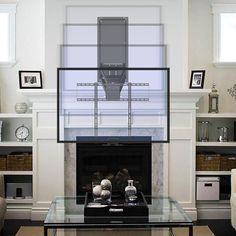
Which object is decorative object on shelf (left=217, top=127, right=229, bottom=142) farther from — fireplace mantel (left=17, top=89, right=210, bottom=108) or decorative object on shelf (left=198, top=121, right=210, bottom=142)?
fireplace mantel (left=17, top=89, right=210, bottom=108)

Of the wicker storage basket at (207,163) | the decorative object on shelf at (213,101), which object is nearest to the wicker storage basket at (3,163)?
the wicker storage basket at (207,163)

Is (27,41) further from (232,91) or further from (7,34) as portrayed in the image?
(232,91)

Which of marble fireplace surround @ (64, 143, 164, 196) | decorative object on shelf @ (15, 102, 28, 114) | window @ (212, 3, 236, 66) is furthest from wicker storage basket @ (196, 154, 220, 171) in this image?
decorative object on shelf @ (15, 102, 28, 114)

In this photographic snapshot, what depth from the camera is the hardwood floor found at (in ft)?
16.8

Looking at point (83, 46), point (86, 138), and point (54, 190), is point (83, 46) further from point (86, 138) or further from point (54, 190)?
point (54, 190)

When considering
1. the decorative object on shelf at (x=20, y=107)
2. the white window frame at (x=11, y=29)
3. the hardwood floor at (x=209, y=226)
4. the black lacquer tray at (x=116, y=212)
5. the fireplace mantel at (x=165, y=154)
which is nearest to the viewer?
the black lacquer tray at (x=116, y=212)

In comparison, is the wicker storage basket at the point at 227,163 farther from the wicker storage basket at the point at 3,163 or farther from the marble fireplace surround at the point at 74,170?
the wicker storage basket at the point at 3,163

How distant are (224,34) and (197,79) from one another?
0.67 metres

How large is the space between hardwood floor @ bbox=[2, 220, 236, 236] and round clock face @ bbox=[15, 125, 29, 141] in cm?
97

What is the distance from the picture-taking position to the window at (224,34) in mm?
5988

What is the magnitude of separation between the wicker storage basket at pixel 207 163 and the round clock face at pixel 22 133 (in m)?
2.04

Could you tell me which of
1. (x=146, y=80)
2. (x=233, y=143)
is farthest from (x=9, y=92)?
(x=233, y=143)

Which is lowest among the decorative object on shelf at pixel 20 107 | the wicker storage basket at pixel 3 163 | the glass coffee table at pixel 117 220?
the glass coffee table at pixel 117 220

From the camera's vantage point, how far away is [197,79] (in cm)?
589
